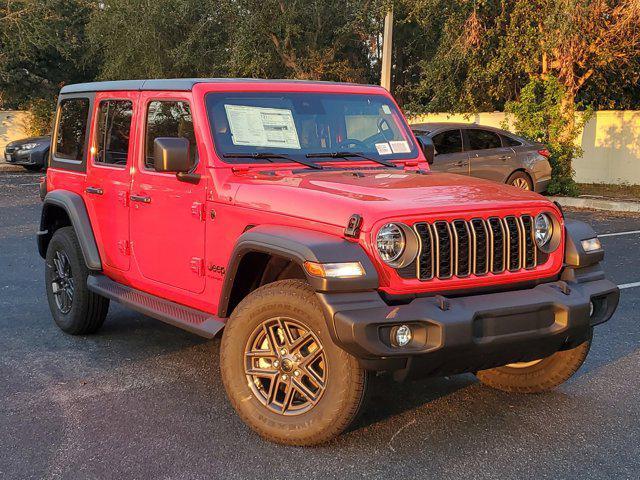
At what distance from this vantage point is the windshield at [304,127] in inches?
184

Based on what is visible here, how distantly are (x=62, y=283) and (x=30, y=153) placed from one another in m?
16.2

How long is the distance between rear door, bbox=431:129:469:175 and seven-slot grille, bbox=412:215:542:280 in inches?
337

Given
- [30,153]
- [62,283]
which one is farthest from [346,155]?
[30,153]

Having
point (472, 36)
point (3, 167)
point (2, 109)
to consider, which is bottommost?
point (3, 167)

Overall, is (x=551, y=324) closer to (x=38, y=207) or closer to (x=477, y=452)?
(x=477, y=452)

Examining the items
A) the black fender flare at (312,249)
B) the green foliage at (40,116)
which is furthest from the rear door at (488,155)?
the green foliage at (40,116)

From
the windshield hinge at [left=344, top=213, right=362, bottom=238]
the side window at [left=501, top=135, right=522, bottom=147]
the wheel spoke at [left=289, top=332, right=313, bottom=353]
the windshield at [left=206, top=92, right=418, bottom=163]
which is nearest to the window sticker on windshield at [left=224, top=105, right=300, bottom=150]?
the windshield at [left=206, top=92, right=418, bottom=163]

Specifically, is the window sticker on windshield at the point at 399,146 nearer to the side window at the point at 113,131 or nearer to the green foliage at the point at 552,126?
the side window at the point at 113,131

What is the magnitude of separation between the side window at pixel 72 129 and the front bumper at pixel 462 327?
124 inches

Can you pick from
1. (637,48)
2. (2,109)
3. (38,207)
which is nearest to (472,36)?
(637,48)

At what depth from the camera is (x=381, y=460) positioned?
3.70 meters

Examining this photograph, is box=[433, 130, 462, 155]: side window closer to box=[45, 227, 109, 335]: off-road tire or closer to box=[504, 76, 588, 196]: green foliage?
box=[504, 76, 588, 196]: green foliage

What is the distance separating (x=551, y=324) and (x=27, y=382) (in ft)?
10.8

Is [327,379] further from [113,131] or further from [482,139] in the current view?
[482,139]
